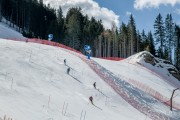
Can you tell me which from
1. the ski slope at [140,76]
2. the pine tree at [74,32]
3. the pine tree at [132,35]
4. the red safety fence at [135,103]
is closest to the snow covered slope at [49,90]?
the red safety fence at [135,103]

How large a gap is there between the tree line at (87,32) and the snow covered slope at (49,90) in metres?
61.3

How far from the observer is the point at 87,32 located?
12988 centimetres

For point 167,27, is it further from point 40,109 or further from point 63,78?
point 40,109

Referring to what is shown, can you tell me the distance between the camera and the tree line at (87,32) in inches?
4242

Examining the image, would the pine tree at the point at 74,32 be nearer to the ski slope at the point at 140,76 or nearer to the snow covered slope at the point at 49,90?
the ski slope at the point at 140,76

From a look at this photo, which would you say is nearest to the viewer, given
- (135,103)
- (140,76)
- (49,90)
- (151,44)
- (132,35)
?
(49,90)

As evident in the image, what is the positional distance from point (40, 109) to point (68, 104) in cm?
426

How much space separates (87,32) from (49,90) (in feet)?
331

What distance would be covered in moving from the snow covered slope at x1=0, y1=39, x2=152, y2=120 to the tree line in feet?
201

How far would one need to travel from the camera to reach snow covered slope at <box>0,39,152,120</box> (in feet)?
77.8

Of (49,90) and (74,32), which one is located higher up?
(74,32)

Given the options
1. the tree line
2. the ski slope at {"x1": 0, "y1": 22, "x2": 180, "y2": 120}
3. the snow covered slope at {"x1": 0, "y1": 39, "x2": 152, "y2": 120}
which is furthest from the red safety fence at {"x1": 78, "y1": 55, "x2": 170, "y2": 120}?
the tree line

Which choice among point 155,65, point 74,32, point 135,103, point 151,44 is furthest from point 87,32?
point 135,103

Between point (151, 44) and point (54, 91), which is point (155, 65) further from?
point (54, 91)
